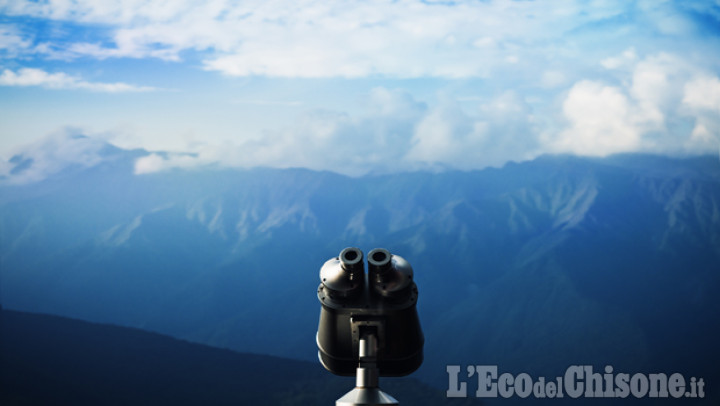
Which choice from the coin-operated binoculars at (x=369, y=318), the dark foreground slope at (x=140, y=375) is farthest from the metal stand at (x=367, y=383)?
the dark foreground slope at (x=140, y=375)

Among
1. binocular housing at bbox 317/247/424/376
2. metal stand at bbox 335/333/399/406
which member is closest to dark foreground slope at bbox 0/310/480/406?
binocular housing at bbox 317/247/424/376

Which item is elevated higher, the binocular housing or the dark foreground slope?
the dark foreground slope

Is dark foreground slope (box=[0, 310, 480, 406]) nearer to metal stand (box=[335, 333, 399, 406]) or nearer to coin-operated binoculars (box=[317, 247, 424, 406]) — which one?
coin-operated binoculars (box=[317, 247, 424, 406])

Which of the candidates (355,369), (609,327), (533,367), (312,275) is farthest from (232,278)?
(355,369)

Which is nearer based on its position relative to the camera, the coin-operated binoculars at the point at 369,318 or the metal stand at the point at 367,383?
the metal stand at the point at 367,383

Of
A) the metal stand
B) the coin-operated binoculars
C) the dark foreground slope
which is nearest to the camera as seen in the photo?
the metal stand

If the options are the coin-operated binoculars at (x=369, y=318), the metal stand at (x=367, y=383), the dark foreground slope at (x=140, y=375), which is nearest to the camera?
the metal stand at (x=367, y=383)

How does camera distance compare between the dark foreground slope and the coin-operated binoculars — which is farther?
the dark foreground slope

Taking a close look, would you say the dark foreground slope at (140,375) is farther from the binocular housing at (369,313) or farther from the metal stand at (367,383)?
the metal stand at (367,383)
